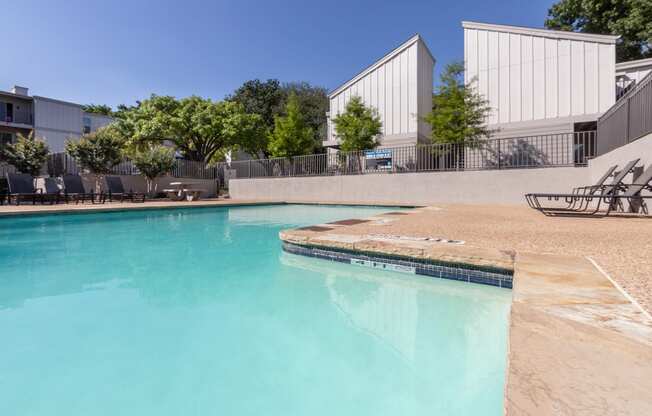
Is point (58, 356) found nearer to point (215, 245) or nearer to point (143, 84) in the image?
point (215, 245)

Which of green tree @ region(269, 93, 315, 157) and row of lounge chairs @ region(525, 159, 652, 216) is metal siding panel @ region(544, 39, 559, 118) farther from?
green tree @ region(269, 93, 315, 157)

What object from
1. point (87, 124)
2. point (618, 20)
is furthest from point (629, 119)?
point (87, 124)

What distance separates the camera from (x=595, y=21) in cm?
1908

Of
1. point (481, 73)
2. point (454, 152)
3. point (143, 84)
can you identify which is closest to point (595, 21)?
point (481, 73)

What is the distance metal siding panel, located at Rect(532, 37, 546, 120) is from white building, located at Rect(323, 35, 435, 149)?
4.77 metres

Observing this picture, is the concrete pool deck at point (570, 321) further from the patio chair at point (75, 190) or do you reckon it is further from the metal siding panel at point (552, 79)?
the patio chair at point (75, 190)

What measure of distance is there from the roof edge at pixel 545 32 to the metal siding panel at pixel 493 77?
1.06 feet

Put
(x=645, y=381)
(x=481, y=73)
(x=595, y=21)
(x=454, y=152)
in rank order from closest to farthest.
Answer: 1. (x=645, y=381)
2. (x=454, y=152)
3. (x=481, y=73)
4. (x=595, y=21)

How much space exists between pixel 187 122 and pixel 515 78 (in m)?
18.5

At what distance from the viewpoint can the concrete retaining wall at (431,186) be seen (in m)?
10.1

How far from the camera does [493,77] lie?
13.8 metres

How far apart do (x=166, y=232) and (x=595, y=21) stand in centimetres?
2664

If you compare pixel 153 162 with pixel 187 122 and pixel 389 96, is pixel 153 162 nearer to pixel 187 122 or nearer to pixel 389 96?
pixel 187 122

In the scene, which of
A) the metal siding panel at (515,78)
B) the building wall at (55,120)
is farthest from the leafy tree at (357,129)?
the building wall at (55,120)
